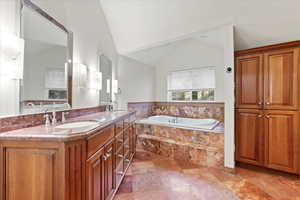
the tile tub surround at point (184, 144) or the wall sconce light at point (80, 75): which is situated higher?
the wall sconce light at point (80, 75)

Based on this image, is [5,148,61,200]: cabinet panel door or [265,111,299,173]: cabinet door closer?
[5,148,61,200]: cabinet panel door

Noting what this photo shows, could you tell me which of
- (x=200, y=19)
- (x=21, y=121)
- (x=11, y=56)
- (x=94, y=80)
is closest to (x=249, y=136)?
(x=200, y=19)

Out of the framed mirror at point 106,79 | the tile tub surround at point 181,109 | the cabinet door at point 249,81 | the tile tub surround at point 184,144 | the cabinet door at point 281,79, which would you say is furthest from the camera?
the tile tub surround at point 181,109

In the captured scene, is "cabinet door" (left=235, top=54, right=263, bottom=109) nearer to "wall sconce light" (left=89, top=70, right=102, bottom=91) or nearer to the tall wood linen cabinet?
the tall wood linen cabinet

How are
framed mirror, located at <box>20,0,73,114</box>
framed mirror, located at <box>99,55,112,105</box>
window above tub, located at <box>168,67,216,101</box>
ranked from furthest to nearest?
window above tub, located at <box>168,67,216,101</box>, framed mirror, located at <box>99,55,112,105</box>, framed mirror, located at <box>20,0,73,114</box>

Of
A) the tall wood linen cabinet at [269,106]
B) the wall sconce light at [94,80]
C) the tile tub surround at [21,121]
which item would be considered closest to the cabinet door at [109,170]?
the tile tub surround at [21,121]

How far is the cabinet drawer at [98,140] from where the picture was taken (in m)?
1.18

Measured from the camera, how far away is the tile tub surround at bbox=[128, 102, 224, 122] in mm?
3948

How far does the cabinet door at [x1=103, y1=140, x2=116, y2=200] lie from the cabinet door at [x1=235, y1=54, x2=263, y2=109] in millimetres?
2134

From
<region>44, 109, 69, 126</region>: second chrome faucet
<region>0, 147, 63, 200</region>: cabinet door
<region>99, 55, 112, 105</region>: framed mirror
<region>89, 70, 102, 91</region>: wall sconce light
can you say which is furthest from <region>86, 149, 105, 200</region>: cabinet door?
<region>99, 55, 112, 105</region>: framed mirror

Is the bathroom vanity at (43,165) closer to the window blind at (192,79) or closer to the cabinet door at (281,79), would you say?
the cabinet door at (281,79)

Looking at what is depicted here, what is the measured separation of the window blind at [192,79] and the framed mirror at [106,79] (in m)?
2.10

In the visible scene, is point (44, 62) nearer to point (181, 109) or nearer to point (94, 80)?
point (94, 80)

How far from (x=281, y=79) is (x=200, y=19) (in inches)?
59.4
